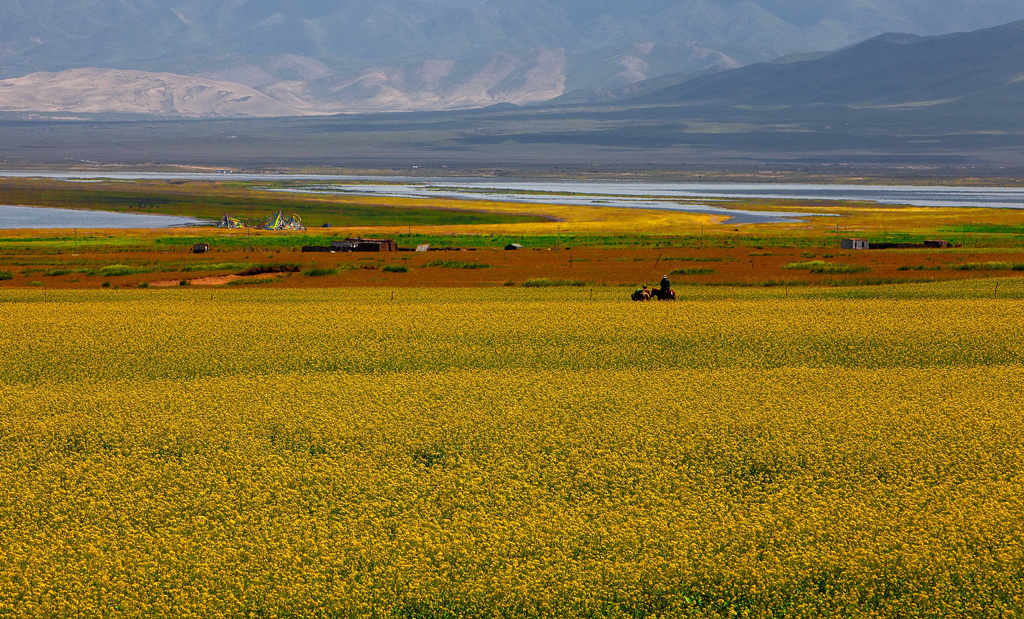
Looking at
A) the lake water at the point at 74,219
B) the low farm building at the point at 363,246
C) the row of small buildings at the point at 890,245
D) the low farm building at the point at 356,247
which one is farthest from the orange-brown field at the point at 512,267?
the lake water at the point at 74,219

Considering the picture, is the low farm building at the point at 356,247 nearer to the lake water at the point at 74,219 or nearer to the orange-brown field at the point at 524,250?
the orange-brown field at the point at 524,250

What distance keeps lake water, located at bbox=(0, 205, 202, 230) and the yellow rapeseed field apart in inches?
3958

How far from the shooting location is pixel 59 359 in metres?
21.8

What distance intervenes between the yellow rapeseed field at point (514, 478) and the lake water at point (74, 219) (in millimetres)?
100537

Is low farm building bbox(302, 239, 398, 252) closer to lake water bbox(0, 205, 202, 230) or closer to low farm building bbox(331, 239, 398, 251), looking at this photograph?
low farm building bbox(331, 239, 398, 251)

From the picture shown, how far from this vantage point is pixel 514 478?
13219 millimetres

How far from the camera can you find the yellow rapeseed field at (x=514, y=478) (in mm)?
10477

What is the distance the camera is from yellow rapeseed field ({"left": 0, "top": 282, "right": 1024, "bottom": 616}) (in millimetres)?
10477

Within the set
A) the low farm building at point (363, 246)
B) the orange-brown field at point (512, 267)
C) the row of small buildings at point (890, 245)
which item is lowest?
the orange-brown field at point (512, 267)

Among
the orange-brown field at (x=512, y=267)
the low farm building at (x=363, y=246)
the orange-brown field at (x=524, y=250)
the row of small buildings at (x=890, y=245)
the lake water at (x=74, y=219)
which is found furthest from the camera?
the lake water at (x=74, y=219)

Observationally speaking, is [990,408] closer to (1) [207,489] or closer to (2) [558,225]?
(1) [207,489]

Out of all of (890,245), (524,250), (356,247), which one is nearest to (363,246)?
(356,247)

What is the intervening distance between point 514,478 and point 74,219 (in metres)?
128

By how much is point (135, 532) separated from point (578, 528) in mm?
5148
